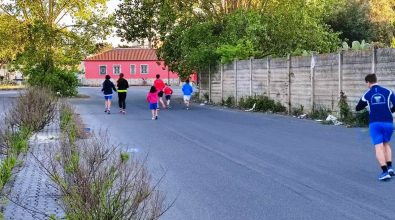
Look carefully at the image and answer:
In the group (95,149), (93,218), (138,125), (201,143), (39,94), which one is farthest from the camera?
(138,125)

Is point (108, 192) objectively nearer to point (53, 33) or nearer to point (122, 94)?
point (122, 94)

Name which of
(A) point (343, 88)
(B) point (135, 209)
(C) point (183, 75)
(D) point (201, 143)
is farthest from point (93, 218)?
(C) point (183, 75)

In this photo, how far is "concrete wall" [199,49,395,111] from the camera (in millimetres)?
19361

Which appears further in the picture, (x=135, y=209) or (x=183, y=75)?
(x=183, y=75)

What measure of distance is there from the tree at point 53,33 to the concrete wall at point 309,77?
14.7 m

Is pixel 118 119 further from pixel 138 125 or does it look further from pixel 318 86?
pixel 318 86

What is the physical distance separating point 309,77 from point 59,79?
26343 millimetres

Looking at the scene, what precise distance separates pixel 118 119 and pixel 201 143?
8621 mm

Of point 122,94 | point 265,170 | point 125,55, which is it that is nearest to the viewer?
point 265,170

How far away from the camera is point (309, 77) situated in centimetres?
2400

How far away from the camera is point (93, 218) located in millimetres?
5000

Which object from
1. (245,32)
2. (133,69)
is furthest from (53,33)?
(133,69)

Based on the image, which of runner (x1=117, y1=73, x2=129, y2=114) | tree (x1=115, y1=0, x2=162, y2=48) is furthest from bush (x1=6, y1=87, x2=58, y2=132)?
tree (x1=115, y1=0, x2=162, y2=48)

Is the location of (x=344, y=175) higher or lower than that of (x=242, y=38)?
lower
